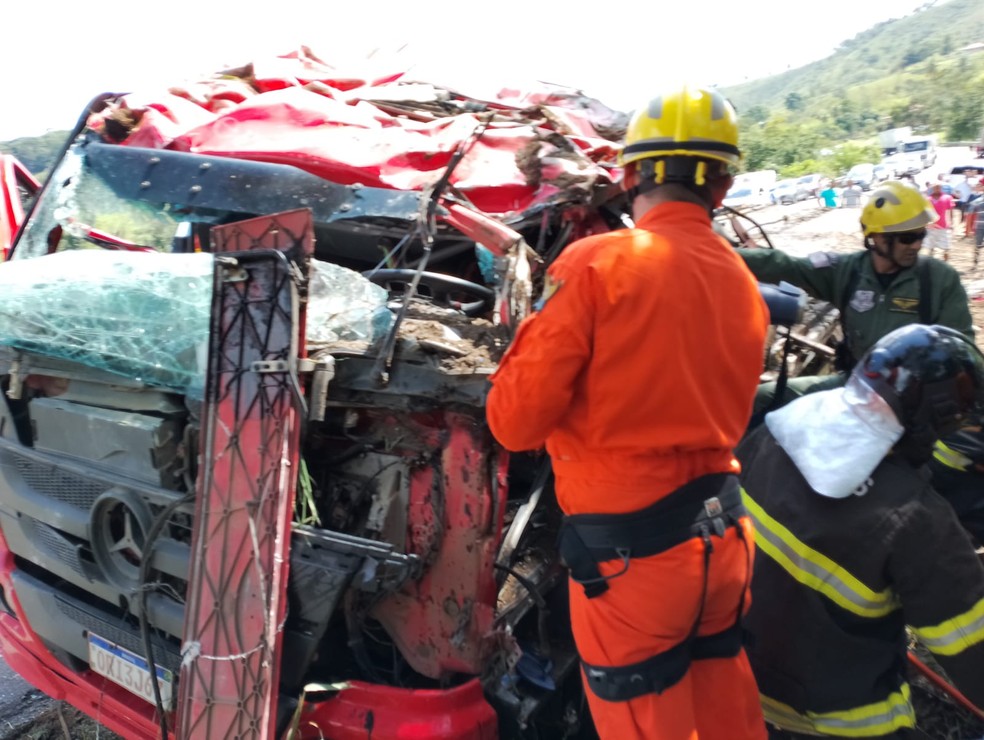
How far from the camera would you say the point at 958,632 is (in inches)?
65.2

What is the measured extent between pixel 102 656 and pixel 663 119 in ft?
7.47

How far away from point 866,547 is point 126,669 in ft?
6.96

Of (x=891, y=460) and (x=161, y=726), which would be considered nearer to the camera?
(x=891, y=460)

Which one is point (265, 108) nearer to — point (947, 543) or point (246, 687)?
point (246, 687)

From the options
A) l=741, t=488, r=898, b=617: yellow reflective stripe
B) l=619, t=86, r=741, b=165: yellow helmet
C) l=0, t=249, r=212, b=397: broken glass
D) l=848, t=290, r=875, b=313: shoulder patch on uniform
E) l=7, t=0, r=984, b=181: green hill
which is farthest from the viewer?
l=7, t=0, r=984, b=181: green hill

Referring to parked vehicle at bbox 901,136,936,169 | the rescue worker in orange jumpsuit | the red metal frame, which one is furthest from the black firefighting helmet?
parked vehicle at bbox 901,136,936,169

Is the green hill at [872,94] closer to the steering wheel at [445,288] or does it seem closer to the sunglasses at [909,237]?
the sunglasses at [909,237]

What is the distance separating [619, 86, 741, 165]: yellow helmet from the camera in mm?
1592

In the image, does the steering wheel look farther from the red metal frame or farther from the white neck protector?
the red metal frame

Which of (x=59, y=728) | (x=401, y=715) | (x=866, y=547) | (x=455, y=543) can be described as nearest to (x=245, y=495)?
(x=455, y=543)

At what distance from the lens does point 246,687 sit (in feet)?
6.25

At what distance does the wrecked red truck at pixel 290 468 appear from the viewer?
199 cm

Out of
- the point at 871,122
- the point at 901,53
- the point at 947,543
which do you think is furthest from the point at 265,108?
the point at 901,53

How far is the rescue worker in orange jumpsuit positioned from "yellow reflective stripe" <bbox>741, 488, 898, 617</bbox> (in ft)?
0.60
